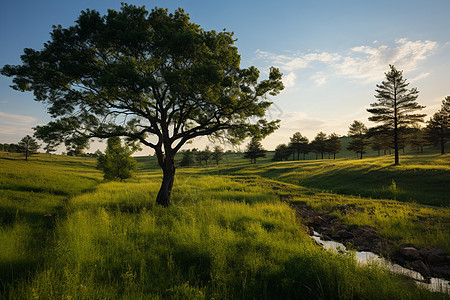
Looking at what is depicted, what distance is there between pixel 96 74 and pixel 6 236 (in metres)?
8.32

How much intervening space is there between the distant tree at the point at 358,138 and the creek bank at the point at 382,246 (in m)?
60.0

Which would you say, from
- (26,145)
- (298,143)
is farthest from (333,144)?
(26,145)

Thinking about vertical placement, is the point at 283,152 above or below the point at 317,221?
above

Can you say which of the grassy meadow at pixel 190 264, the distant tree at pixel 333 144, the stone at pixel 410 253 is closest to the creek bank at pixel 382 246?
the stone at pixel 410 253

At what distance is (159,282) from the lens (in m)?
4.27

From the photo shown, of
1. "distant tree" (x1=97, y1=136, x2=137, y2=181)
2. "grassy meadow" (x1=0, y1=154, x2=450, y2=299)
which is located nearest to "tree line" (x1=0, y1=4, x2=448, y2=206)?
"grassy meadow" (x1=0, y1=154, x2=450, y2=299)

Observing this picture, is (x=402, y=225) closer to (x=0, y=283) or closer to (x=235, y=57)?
(x=235, y=57)

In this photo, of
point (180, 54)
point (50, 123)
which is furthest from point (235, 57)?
point (50, 123)

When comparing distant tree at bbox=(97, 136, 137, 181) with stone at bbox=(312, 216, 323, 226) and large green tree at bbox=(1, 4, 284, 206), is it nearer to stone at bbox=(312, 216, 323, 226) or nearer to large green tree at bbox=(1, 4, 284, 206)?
large green tree at bbox=(1, 4, 284, 206)

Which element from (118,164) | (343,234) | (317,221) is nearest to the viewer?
(343,234)

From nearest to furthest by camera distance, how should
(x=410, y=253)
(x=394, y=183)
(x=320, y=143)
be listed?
1. (x=410, y=253)
2. (x=394, y=183)
3. (x=320, y=143)

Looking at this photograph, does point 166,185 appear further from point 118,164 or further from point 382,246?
point 118,164

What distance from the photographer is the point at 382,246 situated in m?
7.08

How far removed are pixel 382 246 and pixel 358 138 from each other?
67.4 meters
